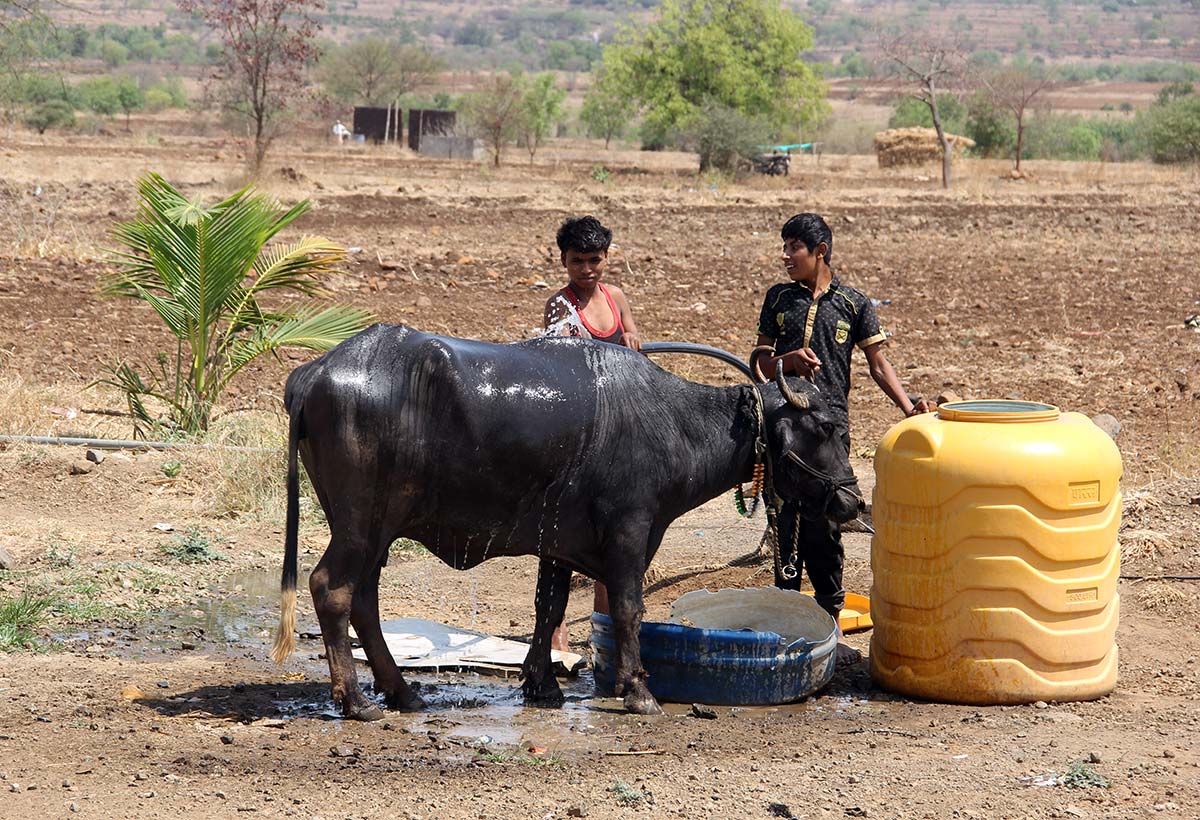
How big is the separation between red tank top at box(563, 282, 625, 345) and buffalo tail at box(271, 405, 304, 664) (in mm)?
1454

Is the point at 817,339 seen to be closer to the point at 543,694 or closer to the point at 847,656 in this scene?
the point at 847,656

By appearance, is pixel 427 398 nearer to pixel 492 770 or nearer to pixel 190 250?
pixel 492 770

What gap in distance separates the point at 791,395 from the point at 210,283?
5.09 metres

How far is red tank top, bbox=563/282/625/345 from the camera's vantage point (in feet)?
21.4

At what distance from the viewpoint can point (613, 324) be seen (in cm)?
659

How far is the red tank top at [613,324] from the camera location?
651cm

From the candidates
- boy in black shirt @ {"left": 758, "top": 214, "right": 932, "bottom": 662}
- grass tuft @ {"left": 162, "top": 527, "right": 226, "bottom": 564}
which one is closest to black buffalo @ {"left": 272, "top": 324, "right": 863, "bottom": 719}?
boy in black shirt @ {"left": 758, "top": 214, "right": 932, "bottom": 662}

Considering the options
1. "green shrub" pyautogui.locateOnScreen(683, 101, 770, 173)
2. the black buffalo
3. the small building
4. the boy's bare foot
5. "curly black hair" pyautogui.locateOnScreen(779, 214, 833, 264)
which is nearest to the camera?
the black buffalo

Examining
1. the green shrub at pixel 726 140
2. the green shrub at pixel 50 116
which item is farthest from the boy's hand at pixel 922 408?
the green shrub at pixel 50 116

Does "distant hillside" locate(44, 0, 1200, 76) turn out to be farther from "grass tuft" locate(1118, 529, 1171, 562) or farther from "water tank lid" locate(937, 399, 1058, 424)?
"water tank lid" locate(937, 399, 1058, 424)

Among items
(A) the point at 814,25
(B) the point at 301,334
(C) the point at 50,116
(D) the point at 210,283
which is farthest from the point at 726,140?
(A) the point at 814,25

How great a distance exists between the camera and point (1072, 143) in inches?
2088

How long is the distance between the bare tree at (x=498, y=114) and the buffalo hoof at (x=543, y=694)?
33574mm

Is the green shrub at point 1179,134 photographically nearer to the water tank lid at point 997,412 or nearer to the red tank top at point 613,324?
the red tank top at point 613,324
